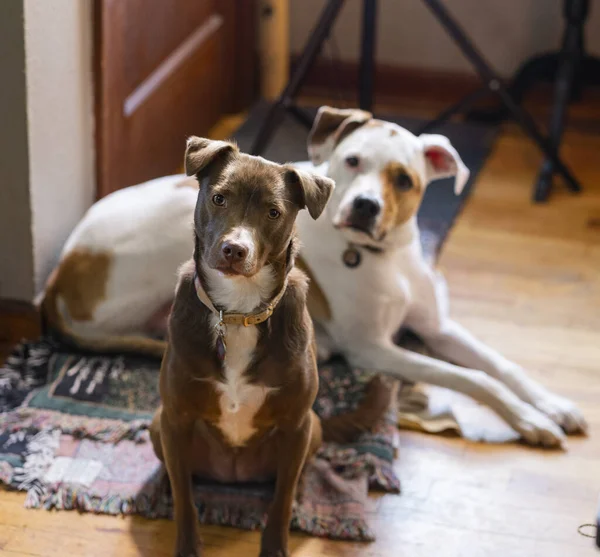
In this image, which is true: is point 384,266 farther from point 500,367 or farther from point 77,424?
point 77,424

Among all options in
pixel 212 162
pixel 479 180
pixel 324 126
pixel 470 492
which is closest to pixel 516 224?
pixel 479 180

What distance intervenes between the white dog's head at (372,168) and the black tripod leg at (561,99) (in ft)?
3.89

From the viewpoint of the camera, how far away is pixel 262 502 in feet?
7.00

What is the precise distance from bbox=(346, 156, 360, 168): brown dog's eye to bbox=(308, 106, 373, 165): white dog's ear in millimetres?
94

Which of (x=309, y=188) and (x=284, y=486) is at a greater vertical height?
(x=309, y=188)

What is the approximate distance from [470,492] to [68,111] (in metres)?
1.36

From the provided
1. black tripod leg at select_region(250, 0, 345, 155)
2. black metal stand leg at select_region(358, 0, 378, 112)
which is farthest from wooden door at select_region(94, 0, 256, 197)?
black metal stand leg at select_region(358, 0, 378, 112)

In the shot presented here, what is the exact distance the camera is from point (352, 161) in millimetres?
2410

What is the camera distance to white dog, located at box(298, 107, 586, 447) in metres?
2.39

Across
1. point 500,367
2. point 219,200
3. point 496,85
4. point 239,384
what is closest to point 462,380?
point 500,367

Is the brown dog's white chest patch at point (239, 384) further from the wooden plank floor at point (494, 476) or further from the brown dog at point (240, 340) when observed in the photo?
the wooden plank floor at point (494, 476)

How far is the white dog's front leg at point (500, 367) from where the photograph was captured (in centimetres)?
246

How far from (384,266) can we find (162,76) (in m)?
1.21

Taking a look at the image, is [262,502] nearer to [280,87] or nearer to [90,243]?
[90,243]
